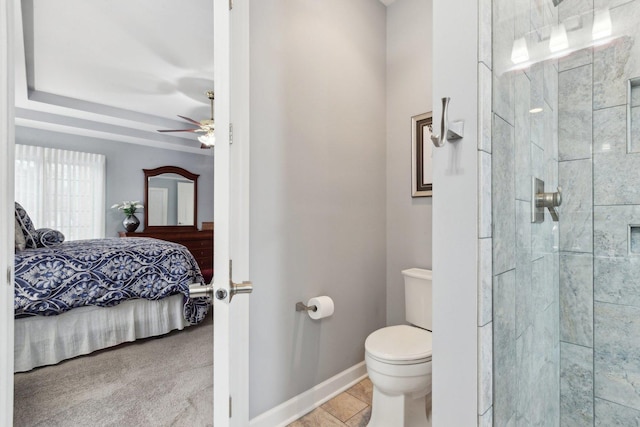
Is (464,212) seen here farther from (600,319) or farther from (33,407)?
(33,407)

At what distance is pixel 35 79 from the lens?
317cm

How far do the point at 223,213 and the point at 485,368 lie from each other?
0.86 meters

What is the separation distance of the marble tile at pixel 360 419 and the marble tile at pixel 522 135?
4.64 ft

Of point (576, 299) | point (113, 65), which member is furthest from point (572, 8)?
point (113, 65)

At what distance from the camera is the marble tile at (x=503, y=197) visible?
0.86 meters

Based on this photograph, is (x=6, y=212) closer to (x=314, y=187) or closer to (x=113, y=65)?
(x=314, y=187)

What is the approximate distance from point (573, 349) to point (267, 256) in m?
1.51

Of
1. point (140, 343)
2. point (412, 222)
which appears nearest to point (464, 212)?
point (412, 222)

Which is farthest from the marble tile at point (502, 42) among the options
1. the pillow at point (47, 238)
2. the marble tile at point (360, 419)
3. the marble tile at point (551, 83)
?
the pillow at point (47, 238)

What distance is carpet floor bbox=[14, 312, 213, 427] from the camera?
165 cm

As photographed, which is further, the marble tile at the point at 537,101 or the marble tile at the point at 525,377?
the marble tile at the point at 537,101

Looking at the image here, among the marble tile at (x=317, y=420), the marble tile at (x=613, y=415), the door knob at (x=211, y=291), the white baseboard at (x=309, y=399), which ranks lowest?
the marble tile at (x=317, y=420)

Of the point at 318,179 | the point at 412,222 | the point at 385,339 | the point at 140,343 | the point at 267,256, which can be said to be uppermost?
the point at 318,179

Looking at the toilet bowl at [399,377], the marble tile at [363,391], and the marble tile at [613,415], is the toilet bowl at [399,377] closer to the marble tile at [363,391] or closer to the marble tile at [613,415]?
the marble tile at [363,391]
